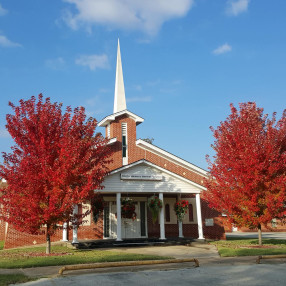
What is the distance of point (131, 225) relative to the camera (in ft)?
72.2

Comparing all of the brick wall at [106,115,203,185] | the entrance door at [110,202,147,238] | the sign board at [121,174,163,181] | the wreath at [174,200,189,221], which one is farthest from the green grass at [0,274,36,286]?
the brick wall at [106,115,203,185]

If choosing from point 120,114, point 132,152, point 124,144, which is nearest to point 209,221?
point 132,152

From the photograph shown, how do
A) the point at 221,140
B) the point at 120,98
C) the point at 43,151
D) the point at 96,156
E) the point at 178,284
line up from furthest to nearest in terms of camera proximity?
the point at 120,98 < the point at 221,140 < the point at 96,156 < the point at 43,151 < the point at 178,284

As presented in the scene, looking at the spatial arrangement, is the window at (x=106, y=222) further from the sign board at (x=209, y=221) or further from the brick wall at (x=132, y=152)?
the sign board at (x=209, y=221)

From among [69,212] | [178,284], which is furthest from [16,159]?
[178,284]

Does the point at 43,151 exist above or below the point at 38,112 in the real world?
below

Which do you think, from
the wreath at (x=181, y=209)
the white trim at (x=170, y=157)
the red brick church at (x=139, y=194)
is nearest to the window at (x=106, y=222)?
the red brick church at (x=139, y=194)

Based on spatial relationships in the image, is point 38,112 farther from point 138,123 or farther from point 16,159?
point 138,123

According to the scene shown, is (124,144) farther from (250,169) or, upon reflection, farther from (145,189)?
(250,169)

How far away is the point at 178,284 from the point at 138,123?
17349mm

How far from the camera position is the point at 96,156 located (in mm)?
15641

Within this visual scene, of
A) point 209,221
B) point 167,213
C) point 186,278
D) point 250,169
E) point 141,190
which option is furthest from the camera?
point 209,221

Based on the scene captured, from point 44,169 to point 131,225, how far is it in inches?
398

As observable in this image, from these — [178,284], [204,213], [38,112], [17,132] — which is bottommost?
[178,284]
